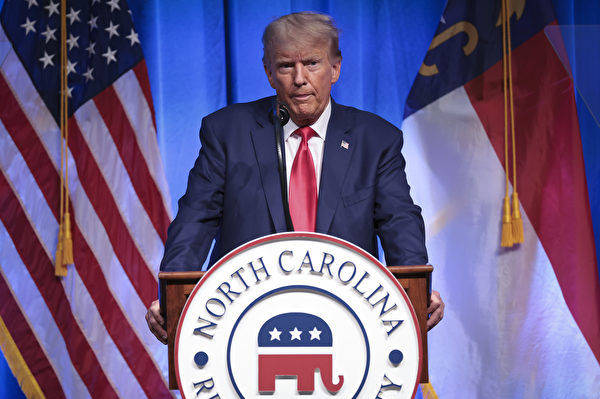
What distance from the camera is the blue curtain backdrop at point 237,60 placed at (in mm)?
3291

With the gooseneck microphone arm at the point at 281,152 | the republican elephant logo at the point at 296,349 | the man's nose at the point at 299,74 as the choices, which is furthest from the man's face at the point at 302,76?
the republican elephant logo at the point at 296,349

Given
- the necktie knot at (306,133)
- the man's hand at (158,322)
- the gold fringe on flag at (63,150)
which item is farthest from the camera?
the gold fringe on flag at (63,150)

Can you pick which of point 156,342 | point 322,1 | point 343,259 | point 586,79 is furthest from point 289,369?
point 586,79

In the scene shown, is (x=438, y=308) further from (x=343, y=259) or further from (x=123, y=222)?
(x=123, y=222)

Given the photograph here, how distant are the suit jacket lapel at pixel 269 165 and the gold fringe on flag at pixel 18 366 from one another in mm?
2035

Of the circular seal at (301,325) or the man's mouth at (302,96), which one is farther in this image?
the man's mouth at (302,96)

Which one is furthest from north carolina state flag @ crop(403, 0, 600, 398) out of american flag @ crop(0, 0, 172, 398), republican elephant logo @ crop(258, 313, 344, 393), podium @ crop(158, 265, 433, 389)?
republican elephant logo @ crop(258, 313, 344, 393)

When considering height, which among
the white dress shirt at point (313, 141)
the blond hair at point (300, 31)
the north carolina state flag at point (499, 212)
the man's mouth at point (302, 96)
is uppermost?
the blond hair at point (300, 31)

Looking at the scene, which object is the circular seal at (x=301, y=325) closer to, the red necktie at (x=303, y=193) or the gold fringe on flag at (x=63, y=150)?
the red necktie at (x=303, y=193)

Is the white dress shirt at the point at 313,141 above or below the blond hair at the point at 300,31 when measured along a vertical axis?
below

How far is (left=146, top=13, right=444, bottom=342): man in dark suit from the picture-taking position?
174cm

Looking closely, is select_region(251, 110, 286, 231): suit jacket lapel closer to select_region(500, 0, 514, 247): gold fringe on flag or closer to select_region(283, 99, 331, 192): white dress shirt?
select_region(283, 99, 331, 192): white dress shirt

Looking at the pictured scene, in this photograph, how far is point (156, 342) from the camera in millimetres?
3307

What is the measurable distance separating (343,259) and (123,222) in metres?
2.21
